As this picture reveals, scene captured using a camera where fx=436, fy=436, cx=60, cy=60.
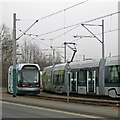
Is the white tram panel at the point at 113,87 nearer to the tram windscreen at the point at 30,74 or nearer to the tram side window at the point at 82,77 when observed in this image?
the tram side window at the point at 82,77

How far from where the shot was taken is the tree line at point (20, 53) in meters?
74.1

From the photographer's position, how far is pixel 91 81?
3775 cm

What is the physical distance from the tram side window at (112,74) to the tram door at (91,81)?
7.71 feet

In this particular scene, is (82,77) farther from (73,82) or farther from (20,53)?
(20,53)

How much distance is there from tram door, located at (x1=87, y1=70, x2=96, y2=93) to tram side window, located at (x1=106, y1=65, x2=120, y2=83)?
2.35 m

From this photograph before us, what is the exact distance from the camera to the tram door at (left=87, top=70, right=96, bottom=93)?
37.4 m

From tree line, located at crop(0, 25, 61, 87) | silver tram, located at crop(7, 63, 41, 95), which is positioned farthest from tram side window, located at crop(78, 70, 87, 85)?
tree line, located at crop(0, 25, 61, 87)

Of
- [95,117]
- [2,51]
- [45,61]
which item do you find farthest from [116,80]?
[45,61]

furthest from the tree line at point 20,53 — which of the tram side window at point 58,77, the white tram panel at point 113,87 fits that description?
the white tram panel at point 113,87

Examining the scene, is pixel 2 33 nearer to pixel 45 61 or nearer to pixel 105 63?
pixel 45 61

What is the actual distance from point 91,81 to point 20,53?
158 ft

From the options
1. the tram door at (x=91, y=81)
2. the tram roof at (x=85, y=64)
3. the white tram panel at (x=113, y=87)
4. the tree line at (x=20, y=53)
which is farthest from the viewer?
the tree line at (x=20, y=53)

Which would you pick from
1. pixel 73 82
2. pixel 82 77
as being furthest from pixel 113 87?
pixel 73 82

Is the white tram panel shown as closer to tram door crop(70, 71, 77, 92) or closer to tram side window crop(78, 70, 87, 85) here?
tram side window crop(78, 70, 87, 85)
